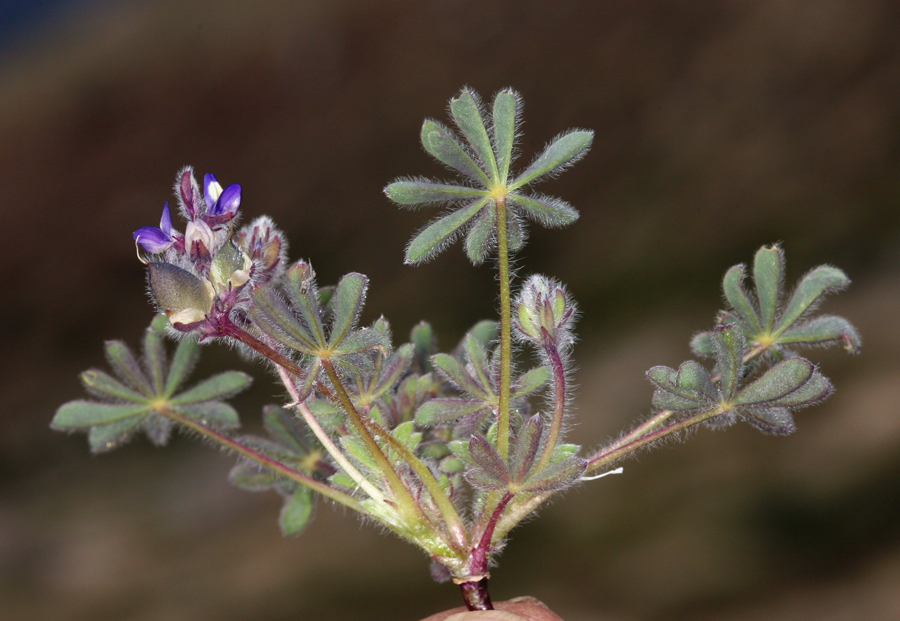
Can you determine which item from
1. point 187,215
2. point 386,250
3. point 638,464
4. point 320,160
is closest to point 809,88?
point 638,464

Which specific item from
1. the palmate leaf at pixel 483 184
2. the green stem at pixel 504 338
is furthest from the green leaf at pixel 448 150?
the green stem at pixel 504 338

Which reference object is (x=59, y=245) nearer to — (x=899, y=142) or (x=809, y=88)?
(x=809, y=88)

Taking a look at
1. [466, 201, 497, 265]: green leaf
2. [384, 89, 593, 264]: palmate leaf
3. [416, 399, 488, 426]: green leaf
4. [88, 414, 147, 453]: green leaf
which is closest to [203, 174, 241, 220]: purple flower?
[384, 89, 593, 264]: palmate leaf

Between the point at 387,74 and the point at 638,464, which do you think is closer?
the point at 638,464

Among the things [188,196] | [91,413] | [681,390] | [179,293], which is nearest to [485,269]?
[91,413]

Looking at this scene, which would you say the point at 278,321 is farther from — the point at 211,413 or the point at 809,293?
the point at 809,293

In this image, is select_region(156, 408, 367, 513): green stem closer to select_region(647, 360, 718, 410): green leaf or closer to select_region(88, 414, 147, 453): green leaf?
select_region(88, 414, 147, 453): green leaf
